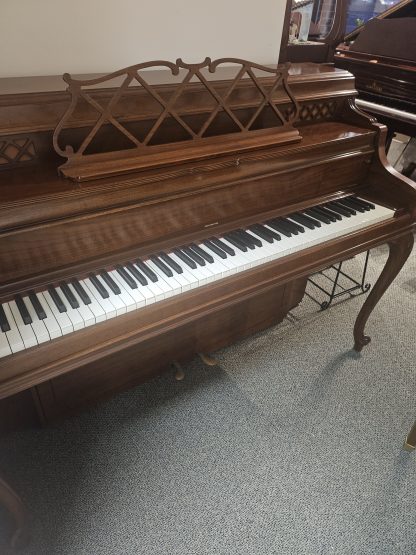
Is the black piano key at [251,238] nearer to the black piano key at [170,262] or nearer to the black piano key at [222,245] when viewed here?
the black piano key at [222,245]

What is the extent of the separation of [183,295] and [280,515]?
3.23 ft

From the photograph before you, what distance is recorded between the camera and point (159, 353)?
81.3 inches

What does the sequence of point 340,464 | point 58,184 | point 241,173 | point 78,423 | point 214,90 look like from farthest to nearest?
point 78,423
point 340,464
point 241,173
point 214,90
point 58,184

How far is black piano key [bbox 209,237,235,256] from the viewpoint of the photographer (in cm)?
154

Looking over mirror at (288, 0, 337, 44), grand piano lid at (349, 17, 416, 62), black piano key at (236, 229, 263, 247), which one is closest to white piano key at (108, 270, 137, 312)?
black piano key at (236, 229, 263, 247)

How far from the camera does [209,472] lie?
5.73 ft

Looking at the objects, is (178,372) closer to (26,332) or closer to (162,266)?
(162,266)

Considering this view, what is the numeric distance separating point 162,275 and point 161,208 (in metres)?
0.24

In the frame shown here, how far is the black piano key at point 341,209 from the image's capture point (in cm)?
186

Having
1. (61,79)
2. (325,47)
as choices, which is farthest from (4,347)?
(325,47)

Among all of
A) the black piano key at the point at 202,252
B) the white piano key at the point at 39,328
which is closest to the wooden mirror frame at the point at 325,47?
the black piano key at the point at 202,252

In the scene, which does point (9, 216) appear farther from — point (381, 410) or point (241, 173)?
point (381, 410)

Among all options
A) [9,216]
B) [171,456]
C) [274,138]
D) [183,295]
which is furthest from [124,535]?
[274,138]

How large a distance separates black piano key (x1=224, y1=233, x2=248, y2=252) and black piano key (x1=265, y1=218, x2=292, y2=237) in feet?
0.68
